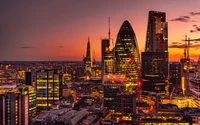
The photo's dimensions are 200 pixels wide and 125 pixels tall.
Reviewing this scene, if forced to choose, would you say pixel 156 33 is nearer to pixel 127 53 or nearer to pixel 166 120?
pixel 127 53

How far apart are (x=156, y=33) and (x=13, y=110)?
418 feet

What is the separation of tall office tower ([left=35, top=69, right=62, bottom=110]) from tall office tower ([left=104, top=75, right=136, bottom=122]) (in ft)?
85.8

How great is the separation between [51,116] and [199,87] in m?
52.9

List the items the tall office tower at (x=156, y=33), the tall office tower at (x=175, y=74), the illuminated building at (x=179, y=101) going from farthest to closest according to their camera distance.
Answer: the tall office tower at (x=156, y=33), the tall office tower at (x=175, y=74), the illuminated building at (x=179, y=101)

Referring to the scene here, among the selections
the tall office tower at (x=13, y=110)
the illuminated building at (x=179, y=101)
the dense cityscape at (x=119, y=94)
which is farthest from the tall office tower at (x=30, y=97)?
the illuminated building at (x=179, y=101)

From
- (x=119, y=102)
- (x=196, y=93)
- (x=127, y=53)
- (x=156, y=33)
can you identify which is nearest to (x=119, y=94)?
(x=119, y=102)

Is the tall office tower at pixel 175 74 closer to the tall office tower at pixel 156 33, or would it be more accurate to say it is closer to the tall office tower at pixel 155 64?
the tall office tower at pixel 155 64

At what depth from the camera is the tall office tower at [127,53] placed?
14875cm

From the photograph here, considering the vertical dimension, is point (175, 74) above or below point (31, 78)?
below

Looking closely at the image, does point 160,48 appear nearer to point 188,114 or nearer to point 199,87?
point 199,87

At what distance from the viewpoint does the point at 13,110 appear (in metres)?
60.0

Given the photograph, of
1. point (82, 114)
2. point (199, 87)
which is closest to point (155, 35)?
point (199, 87)

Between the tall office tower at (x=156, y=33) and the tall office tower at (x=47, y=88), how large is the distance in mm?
86516

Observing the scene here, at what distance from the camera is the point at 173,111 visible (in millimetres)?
72375
